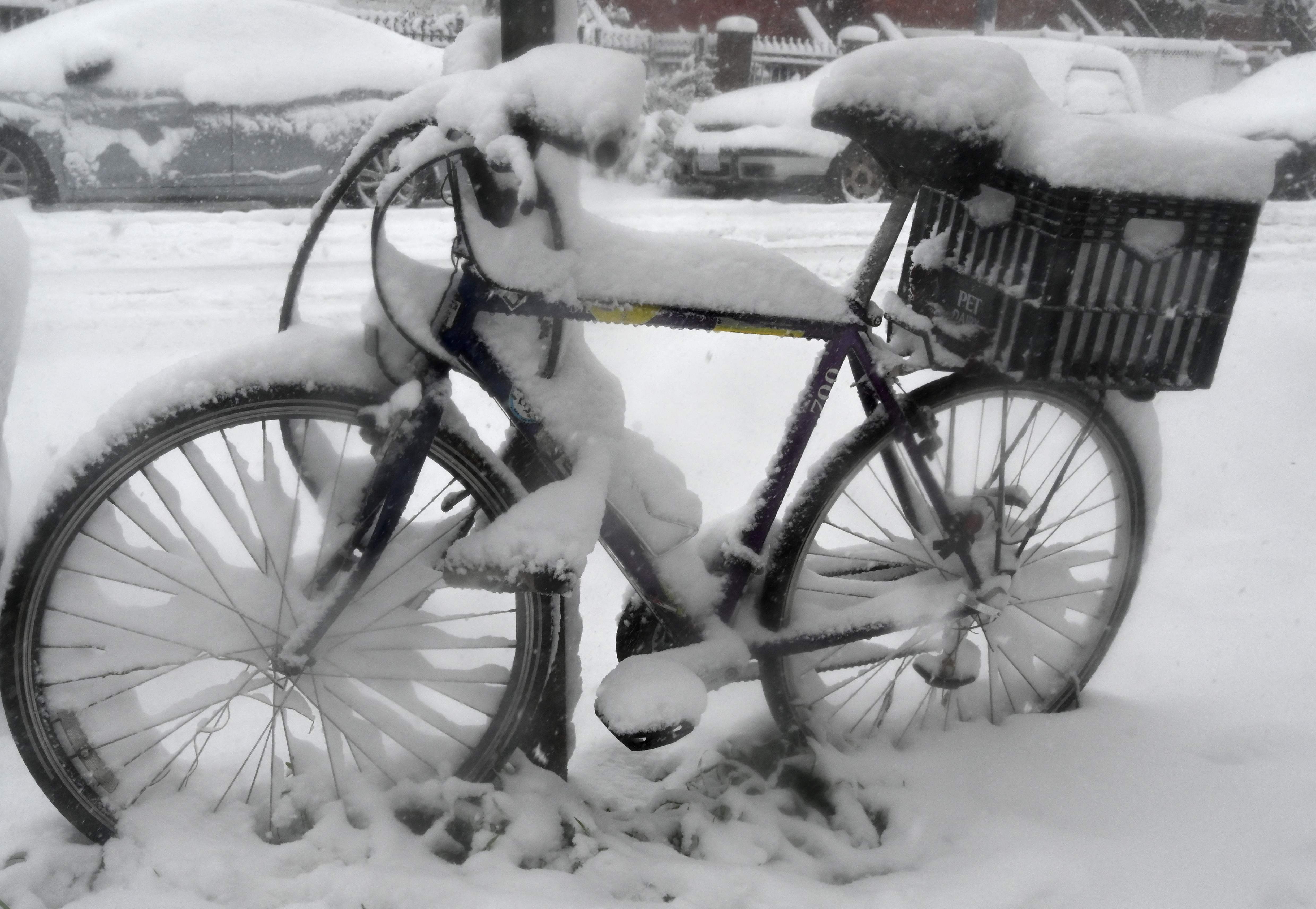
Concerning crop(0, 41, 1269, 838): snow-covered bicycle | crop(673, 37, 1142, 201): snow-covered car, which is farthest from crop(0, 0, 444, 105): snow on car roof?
crop(0, 41, 1269, 838): snow-covered bicycle

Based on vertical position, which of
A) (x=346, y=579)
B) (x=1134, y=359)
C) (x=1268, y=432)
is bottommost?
(x=1268, y=432)

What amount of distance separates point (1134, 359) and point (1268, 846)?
3.48 feet

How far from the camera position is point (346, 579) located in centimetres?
182

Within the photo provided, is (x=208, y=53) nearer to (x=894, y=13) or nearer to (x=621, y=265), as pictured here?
(x=621, y=265)

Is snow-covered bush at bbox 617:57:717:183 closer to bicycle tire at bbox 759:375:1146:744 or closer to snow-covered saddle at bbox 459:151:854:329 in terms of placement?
bicycle tire at bbox 759:375:1146:744

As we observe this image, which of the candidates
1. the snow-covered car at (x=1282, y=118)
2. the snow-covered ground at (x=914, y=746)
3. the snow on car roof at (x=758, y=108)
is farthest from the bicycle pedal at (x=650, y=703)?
the snow-covered car at (x=1282, y=118)

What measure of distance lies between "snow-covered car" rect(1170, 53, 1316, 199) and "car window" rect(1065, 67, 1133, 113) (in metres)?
0.86

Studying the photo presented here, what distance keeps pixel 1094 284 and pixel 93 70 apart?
6.03 meters

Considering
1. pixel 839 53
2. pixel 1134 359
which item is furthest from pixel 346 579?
pixel 839 53

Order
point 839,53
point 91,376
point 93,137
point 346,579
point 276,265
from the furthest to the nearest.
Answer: point 839,53, point 93,137, point 276,265, point 91,376, point 346,579

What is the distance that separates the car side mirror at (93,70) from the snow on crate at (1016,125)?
5479 millimetres

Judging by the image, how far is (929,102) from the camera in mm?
1865

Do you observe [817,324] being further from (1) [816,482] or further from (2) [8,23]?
(2) [8,23]

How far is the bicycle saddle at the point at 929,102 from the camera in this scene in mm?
1868
